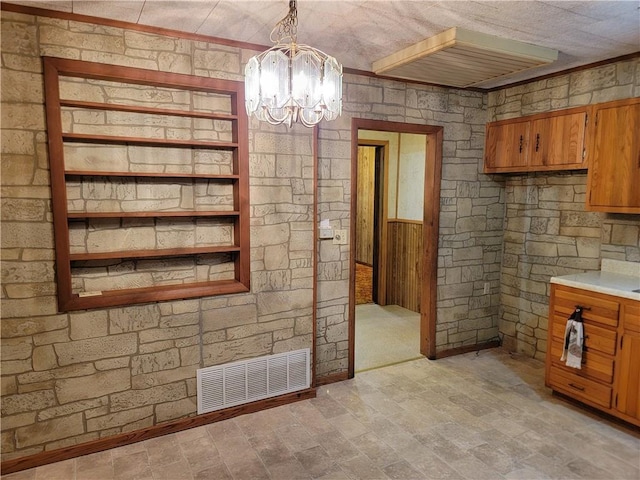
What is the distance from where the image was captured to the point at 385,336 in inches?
182

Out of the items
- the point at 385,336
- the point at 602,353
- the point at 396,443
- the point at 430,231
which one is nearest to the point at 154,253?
the point at 396,443

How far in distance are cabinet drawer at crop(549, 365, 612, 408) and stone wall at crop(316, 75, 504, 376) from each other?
1070mm

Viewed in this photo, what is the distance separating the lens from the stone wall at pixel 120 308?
2.35 metres

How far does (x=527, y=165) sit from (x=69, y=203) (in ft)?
11.7

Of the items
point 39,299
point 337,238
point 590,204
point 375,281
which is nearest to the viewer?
point 39,299

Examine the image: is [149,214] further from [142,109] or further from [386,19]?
[386,19]

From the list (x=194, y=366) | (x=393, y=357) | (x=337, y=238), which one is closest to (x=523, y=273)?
(x=393, y=357)

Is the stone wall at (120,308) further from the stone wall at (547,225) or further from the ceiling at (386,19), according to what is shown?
the stone wall at (547,225)

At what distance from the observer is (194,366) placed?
9.48 ft

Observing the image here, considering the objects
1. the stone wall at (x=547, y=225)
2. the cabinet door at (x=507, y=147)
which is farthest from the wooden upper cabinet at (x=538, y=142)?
the stone wall at (x=547, y=225)

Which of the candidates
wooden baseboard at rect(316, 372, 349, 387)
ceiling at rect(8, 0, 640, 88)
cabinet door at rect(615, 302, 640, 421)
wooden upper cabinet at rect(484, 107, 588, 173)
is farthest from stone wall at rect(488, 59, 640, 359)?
wooden baseboard at rect(316, 372, 349, 387)

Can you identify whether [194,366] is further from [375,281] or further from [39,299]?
[375,281]

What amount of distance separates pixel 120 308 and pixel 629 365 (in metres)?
3.24

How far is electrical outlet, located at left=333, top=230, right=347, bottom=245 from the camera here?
11.4 feet
